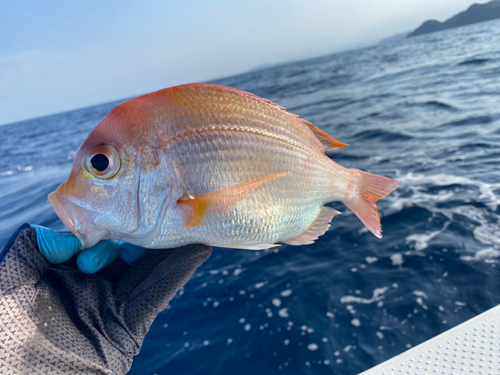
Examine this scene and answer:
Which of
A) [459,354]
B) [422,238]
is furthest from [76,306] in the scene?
[422,238]

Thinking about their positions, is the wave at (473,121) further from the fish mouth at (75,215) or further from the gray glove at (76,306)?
A: the fish mouth at (75,215)

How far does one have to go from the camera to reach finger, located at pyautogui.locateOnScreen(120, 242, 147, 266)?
6.98 feet

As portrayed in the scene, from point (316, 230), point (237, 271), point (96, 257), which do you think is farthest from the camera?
point (237, 271)

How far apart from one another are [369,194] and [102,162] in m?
1.95

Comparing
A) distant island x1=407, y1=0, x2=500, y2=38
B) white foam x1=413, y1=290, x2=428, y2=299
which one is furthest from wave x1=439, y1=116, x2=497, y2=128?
distant island x1=407, y1=0, x2=500, y2=38

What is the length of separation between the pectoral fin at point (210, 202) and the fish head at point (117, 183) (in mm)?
123

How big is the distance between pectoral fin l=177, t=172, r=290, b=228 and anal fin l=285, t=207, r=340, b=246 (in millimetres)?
577

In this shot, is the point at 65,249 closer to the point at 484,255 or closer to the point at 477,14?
the point at 484,255

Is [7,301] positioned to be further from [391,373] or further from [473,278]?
[473,278]

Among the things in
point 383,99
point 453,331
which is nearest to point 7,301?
point 453,331

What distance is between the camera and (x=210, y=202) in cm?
153

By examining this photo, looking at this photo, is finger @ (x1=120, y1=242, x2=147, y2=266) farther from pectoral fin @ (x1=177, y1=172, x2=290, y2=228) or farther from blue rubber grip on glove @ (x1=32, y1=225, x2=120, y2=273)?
pectoral fin @ (x1=177, y1=172, x2=290, y2=228)

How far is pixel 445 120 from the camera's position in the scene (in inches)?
404

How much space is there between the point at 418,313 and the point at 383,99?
1497 centimetres
